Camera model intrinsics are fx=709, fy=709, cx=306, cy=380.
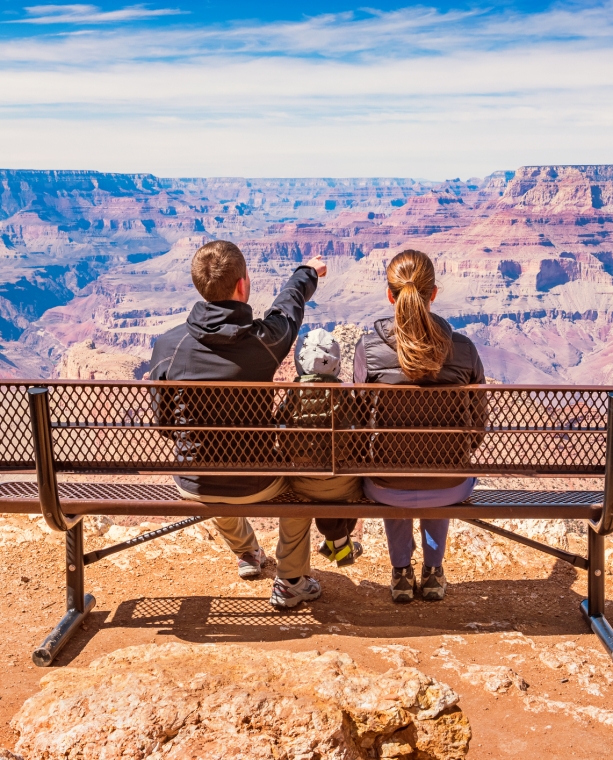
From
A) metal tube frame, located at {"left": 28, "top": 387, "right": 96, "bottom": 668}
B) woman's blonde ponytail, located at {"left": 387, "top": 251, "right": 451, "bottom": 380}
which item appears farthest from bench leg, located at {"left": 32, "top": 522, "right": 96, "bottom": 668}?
woman's blonde ponytail, located at {"left": 387, "top": 251, "right": 451, "bottom": 380}

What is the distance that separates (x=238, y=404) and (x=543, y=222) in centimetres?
13160

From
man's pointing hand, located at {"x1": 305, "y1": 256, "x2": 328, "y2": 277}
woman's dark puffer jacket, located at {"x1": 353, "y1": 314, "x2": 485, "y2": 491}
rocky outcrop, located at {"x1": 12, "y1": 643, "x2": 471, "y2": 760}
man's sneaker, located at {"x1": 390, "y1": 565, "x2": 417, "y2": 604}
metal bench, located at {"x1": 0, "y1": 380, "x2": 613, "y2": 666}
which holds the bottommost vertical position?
man's sneaker, located at {"x1": 390, "y1": 565, "x2": 417, "y2": 604}

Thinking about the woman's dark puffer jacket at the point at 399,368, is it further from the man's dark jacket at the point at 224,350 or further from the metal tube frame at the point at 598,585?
the metal tube frame at the point at 598,585

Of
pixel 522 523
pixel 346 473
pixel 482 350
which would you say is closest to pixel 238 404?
pixel 346 473

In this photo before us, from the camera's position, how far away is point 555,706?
7.54 ft

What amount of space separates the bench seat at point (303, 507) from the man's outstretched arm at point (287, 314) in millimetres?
602

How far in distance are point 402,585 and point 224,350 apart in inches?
57.0

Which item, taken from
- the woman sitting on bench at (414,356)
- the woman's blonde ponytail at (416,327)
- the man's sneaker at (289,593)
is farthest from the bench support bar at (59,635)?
the woman's blonde ponytail at (416,327)

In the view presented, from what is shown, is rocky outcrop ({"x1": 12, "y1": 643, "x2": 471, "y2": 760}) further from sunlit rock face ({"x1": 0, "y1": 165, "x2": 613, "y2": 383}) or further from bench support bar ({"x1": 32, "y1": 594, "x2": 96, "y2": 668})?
sunlit rock face ({"x1": 0, "y1": 165, "x2": 613, "y2": 383})

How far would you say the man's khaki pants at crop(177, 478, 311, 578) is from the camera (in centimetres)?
282

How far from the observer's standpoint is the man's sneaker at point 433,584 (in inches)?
130

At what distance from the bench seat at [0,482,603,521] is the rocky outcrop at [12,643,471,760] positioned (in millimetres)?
890

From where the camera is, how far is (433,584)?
3311 millimetres

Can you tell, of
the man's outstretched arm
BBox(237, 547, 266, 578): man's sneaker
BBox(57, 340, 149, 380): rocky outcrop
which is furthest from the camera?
BBox(57, 340, 149, 380): rocky outcrop
